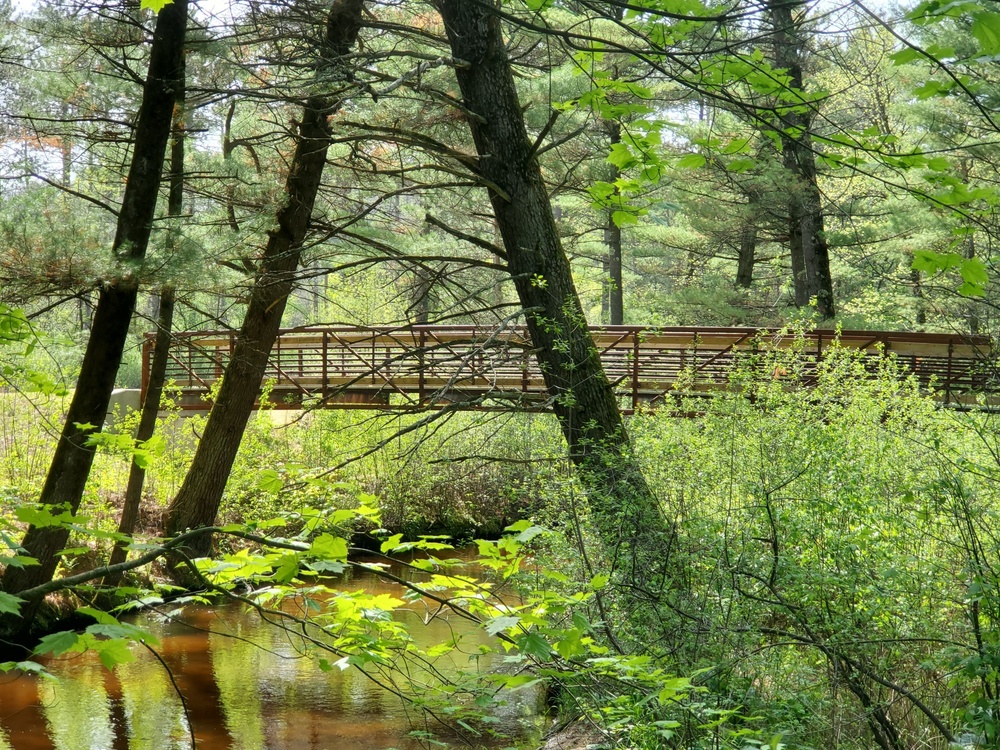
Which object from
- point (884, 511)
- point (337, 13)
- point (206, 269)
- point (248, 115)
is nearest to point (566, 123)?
point (248, 115)

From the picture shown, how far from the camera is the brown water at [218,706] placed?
650 cm

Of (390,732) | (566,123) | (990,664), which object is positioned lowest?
(390,732)

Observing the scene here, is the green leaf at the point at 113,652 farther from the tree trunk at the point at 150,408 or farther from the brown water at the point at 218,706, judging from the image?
the tree trunk at the point at 150,408

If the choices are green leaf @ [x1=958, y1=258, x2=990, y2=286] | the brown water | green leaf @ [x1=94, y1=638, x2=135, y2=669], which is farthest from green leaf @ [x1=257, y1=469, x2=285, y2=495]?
the brown water

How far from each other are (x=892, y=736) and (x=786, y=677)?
2.84ft

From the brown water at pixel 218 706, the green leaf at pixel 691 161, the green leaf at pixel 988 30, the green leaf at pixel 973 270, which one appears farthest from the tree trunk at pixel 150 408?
the green leaf at pixel 988 30

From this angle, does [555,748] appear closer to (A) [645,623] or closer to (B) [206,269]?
(A) [645,623]

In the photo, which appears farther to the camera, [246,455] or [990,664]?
[246,455]

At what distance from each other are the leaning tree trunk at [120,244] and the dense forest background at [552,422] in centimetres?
2

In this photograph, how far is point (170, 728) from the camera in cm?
674

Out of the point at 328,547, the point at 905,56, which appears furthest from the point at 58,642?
the point at 905,56

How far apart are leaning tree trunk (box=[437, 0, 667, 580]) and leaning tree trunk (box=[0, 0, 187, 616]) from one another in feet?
6.84

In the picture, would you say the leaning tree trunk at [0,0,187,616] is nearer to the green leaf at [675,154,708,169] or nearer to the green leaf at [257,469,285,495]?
the green leaf at [257,469,285,495]

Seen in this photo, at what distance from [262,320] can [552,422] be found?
117 inches
